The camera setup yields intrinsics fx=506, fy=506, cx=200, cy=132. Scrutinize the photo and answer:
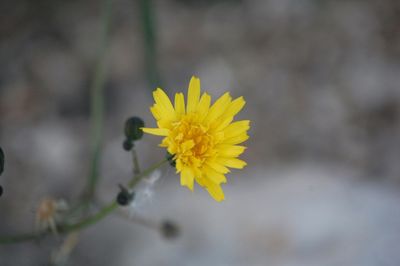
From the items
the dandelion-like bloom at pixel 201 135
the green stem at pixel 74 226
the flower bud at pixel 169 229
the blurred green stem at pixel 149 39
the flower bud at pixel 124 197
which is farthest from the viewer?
the blurred green stem at pixel 149 39

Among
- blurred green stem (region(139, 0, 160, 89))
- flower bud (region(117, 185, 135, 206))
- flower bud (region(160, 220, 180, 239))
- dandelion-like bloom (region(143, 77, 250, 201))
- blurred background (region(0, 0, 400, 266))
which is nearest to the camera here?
dandelion-like bloom (region(143, 77, 250, 201))

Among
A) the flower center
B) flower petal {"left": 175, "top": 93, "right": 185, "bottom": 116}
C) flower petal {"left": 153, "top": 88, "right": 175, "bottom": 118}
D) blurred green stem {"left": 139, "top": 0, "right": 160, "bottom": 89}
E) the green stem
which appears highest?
blurred green stem {"left": 139, "top": 0, "right": 160, "bottom": 89}

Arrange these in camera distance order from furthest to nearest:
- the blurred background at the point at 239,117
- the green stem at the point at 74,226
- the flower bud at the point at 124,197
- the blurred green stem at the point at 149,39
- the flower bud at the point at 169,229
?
the blurred background at the point at 239,117
the blurred green stem at the point at 149,39
the flower bud at the point at 169,229
the green stem at the point at 74,226
the flower bud at the point at 124,197

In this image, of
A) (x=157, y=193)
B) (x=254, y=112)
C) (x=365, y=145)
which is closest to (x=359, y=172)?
(x=365, y=145)

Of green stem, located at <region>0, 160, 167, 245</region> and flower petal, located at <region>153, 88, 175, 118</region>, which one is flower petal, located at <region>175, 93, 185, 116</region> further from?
green stem, located at <region>0, 160, 167, 245</region>

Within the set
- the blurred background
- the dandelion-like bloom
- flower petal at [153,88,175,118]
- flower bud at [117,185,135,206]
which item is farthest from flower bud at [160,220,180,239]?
flower petal at [153,88,175,118]

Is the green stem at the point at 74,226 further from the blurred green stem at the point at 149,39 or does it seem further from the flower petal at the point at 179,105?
the blurred green stem at the point at 149,39

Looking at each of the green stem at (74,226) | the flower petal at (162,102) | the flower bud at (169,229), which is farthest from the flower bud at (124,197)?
the flower bud at (169,229)
